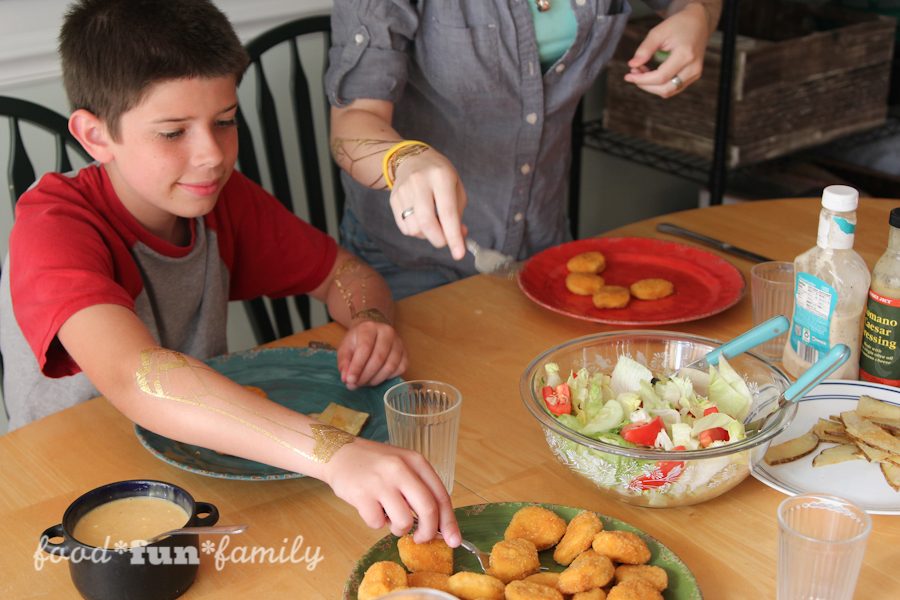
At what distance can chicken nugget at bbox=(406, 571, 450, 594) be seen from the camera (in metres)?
0.86

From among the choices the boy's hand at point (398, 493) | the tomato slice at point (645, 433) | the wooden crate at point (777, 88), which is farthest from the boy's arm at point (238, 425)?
the wooden crate at point (777, 88)

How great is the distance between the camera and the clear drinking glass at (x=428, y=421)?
1.03m

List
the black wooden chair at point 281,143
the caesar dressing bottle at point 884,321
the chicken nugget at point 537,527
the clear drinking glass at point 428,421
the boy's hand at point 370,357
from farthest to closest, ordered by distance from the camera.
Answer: the black wooden chair at point 281,143 < the boy's hand at point 370,357 < the caesar dressing bottle at point 884,321 < the clear drinking glass at point 428,421 < the chicken nugget at point 537,527

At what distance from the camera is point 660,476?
97 centimetres

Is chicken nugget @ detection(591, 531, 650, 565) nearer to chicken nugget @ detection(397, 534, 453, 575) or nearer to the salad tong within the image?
chicken nugget @ detection(397, 534, 453, 575)

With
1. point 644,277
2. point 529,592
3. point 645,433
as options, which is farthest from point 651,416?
point 644,277

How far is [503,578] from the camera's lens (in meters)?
0.87

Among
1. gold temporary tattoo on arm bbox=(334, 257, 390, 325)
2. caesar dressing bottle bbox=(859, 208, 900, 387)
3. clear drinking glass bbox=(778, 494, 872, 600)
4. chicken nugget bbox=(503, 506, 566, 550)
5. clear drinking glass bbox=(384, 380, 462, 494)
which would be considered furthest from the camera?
gold temporary tattoo on arm bbox=(334, 257, 390, 325)

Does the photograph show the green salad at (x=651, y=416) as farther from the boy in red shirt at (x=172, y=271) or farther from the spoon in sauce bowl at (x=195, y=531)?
the spoon in sauce bowl at (x=195, y=531)

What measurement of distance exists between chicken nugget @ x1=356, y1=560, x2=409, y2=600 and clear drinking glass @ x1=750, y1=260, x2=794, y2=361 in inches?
26.5

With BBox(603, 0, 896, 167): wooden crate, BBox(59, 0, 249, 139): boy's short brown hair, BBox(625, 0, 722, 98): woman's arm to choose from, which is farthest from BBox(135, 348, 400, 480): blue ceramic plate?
BBox(603, 0, 896, 167): wooden crate

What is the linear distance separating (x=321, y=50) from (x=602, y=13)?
89 centimetres

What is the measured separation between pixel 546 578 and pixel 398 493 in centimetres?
15

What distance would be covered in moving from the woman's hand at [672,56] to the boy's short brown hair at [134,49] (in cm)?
63
